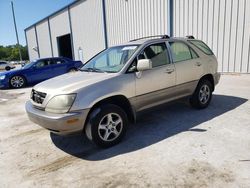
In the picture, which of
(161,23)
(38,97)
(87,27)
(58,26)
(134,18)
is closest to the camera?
(38,97)

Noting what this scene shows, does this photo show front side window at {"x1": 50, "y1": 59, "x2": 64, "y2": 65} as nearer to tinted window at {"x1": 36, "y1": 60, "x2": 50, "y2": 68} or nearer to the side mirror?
tinted window at {"x1": 36, "y1": 60, "x2": 50, "y2": 68}

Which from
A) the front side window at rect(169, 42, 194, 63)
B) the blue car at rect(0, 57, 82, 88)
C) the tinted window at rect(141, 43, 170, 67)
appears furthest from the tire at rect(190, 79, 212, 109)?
the blue car at rect(0, 57, 82, 88)

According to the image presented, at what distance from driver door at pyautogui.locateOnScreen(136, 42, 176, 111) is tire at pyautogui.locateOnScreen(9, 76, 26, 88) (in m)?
8.87

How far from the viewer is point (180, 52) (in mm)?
4898

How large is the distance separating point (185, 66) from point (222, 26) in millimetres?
5998

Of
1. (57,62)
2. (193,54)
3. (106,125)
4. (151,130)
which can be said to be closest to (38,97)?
(106,125)

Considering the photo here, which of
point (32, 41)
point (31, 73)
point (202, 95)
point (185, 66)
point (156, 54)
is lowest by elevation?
point (202, 95)

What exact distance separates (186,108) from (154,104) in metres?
1.56

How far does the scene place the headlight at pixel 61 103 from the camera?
11.0ft

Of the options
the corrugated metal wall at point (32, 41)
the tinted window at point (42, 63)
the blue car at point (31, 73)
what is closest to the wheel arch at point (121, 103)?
the blue car at point (31, 73)

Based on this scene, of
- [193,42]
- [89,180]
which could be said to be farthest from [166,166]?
[193,42]

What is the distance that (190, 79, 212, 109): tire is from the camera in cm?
523

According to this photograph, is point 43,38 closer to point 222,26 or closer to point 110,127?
point 222,26

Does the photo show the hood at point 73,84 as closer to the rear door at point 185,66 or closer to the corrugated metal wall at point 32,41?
the rear door at point 185,66
